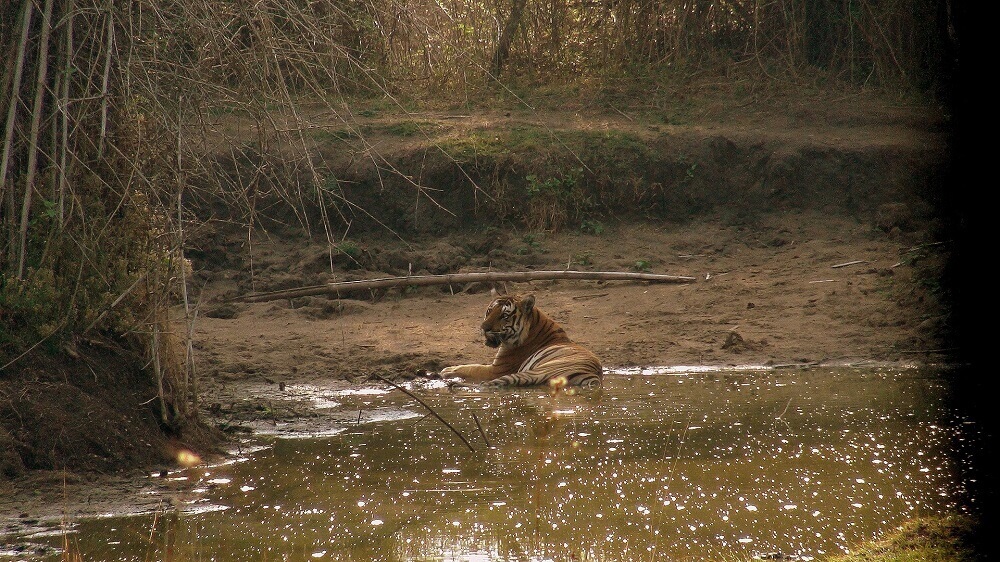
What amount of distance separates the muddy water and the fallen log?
2.83 metres

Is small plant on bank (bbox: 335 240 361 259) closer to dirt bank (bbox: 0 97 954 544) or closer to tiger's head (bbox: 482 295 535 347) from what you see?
dirt bank (bbox: 0 97 954 544)

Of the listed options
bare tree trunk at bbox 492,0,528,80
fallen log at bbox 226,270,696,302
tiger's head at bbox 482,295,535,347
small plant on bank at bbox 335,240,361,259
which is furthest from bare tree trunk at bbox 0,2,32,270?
bare tree trunk at bbox 492,0,528,80

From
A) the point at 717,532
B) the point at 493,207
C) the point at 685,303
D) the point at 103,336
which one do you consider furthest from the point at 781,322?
the point at 103,336

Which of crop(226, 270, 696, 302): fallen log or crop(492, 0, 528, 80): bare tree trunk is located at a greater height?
crop(492, 0, 528, 80): bare tree trunk

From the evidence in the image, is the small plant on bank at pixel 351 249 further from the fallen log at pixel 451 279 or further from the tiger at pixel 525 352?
the tiger at pixel 525 352

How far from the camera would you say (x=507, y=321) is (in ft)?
29.7

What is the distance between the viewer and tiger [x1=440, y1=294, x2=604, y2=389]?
Answer: 27.6ft

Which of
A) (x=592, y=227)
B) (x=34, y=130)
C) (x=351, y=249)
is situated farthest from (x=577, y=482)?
(x=592, y=227)

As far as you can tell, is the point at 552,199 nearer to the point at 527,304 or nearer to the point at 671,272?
the point at 671,272

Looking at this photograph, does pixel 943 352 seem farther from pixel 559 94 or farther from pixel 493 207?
pixel 559 94

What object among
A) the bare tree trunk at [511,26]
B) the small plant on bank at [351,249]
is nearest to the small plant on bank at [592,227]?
the small plant on bank at [351,249]

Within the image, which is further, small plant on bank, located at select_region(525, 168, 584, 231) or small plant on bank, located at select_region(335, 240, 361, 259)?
small plant on bank, located at select_region(525, 168, 584, 231)

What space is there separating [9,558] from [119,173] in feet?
7.38

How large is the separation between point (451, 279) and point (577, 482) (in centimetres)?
559
